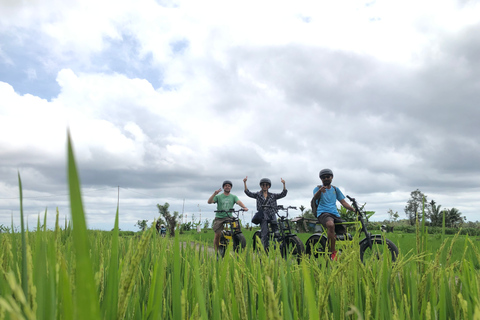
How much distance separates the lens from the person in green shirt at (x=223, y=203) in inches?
407

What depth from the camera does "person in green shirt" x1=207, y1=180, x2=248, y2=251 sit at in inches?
407

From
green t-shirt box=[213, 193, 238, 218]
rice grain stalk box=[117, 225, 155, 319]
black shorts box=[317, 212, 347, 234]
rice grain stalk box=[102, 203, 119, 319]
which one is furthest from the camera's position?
green t-shirt box=[213, 193, 238, 218]

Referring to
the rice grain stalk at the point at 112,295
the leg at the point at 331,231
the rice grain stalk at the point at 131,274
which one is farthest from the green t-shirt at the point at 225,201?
the rice grain stalk at the point at 131,274

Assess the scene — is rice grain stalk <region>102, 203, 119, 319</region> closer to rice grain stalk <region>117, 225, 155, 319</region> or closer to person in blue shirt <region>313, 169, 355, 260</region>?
rice grain stalk <region>117, 225, 155, 319</region>

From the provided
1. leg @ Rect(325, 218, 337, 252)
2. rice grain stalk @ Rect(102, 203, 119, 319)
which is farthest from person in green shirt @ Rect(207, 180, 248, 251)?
rice grain stalk @ Rect(102, 203, 119, 319)

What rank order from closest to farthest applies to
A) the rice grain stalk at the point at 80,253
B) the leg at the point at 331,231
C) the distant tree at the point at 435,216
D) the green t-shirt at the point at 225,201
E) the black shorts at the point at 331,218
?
the rice grain stalk at the point at 80,253 < the leg at the point at 331,231 < the black shorts at the point at 331,218 < the green t-shirt at the point at 225,201 < the distant tree at the point at 435,216

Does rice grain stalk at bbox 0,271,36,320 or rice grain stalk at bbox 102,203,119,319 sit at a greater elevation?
rice grain stalk at bbox 0,271,36,320

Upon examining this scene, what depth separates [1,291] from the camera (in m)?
1.23

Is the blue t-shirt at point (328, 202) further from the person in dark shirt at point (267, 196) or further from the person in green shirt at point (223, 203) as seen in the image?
the person in green shirt at point (223, 203)

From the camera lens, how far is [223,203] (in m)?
10.7

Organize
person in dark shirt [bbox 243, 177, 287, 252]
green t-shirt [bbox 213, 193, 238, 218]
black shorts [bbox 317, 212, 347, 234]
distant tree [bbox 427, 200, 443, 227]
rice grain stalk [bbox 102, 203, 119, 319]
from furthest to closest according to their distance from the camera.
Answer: distant tree [bbox 427, 200, 443, 227] < green t-shirt [bbox 213, 193, 238, 218] < person in dark shirt [bbox 243, 177, 287, 252] < black shorts [bbox 317, 212, 347, 234] < rice grain stalk [bbox 102, 203, 119, 319]

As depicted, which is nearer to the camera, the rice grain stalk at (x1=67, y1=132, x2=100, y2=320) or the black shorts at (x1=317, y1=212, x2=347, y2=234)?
the rice grain stalk at (x1=67, y1=132, x2=100, y2=320)

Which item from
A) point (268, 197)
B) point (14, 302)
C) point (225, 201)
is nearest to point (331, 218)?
point (268, 197)

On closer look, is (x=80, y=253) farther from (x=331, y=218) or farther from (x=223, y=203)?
(x=223, y=203)
